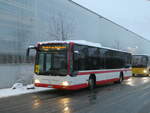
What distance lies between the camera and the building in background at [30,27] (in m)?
16.4

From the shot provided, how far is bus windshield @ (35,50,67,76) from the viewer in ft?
40.9

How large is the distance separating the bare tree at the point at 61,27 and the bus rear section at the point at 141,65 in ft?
32.7

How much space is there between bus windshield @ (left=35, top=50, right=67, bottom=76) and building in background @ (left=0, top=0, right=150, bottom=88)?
379 centimetres

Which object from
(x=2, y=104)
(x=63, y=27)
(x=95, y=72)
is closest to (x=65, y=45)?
(x=95, y=72)

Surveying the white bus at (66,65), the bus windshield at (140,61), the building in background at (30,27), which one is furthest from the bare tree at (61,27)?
the bus windshield at (140,61)

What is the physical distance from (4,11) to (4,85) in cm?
528

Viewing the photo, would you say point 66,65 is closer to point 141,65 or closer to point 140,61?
point 141,65

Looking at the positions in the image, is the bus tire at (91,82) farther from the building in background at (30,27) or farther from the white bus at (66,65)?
the building in background at (30,27)

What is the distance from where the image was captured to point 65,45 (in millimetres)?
12672

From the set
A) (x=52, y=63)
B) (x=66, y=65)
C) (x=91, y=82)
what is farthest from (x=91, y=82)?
(x=52, y=63)

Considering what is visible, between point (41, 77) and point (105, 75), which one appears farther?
point (105, 75)

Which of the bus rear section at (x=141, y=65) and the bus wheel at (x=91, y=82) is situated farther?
the bus rear section at (x=141, y=65)

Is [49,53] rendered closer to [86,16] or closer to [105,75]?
[105,75]

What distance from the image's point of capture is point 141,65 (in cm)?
3028
